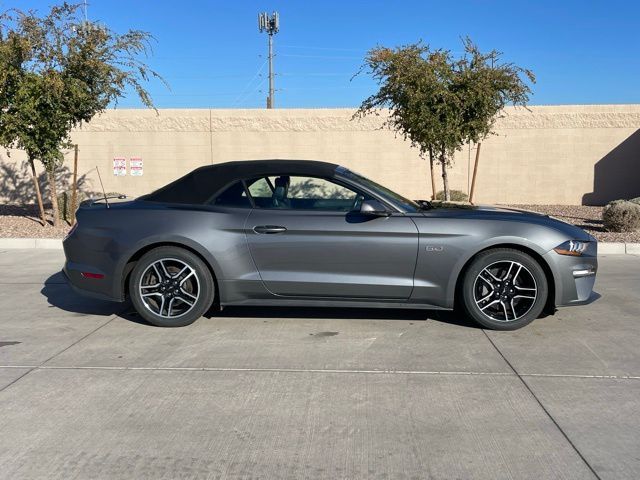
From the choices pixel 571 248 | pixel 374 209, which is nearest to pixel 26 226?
pixel 374 209

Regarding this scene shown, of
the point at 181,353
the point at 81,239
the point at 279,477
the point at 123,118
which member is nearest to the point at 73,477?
the point at 279,477

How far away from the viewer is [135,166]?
19188 millimetres

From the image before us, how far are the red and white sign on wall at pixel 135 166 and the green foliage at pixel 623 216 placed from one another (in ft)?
44.3

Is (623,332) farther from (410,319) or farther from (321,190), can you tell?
(321,190)

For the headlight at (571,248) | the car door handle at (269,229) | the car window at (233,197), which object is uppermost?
the car window at (233,197)

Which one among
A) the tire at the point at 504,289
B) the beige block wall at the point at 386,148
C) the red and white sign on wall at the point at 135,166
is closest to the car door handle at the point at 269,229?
the tire at the point at 504,289

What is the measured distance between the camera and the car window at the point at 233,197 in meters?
5.83

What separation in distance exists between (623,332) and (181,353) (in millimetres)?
4048

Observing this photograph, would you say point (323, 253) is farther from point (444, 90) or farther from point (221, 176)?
point (444, 90)

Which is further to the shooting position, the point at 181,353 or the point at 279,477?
the point at 181,353

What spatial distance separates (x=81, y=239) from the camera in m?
5.89

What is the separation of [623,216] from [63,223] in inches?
483

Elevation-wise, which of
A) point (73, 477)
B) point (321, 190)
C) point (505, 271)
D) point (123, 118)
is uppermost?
point (123, 118)

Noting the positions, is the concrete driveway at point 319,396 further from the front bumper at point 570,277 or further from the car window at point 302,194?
the car window at point 302,194
